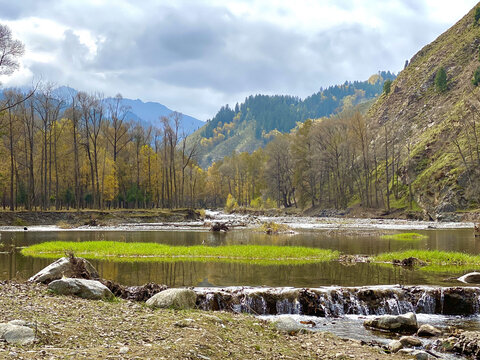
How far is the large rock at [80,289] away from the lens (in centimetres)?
1342

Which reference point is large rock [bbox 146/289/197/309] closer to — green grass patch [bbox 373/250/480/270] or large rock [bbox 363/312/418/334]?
large rock [bbox 363/312/418/334]

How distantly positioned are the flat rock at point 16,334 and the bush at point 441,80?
126m

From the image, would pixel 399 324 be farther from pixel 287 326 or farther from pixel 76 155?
pixel 76 155

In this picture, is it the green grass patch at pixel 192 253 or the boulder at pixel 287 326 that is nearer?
the boulder at pixel 287 326

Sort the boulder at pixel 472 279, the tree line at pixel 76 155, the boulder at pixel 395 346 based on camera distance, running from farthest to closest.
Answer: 1. the tree line at pixel 76 155
2. the boulder at pixel 472 279
3. the boulder at pixel 395 346

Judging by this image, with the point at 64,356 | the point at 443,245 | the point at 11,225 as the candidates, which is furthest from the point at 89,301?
the point at 11,225

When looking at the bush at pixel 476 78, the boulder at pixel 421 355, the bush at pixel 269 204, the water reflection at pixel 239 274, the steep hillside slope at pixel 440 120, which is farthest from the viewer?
the bush at pixel 269 204

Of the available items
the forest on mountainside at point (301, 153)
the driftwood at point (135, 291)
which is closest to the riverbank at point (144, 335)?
the driftwood at point (135, 291)

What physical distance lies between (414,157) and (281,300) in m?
89.1

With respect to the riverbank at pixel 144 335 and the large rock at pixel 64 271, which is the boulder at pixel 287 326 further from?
the large rock at pixel 64 271

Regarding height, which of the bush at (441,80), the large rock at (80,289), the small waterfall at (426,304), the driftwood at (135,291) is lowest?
the small waterfall at (426,304)

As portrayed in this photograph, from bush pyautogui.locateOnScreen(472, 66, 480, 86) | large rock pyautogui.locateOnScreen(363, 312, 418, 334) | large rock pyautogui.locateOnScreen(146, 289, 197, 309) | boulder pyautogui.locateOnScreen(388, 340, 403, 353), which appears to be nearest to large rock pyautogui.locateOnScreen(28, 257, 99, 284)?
large rock pyautogui.locateOnScreen(146, 289, 197, 309)

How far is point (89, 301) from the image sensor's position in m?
12.6

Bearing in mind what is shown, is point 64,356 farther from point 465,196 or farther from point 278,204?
point 278,204
